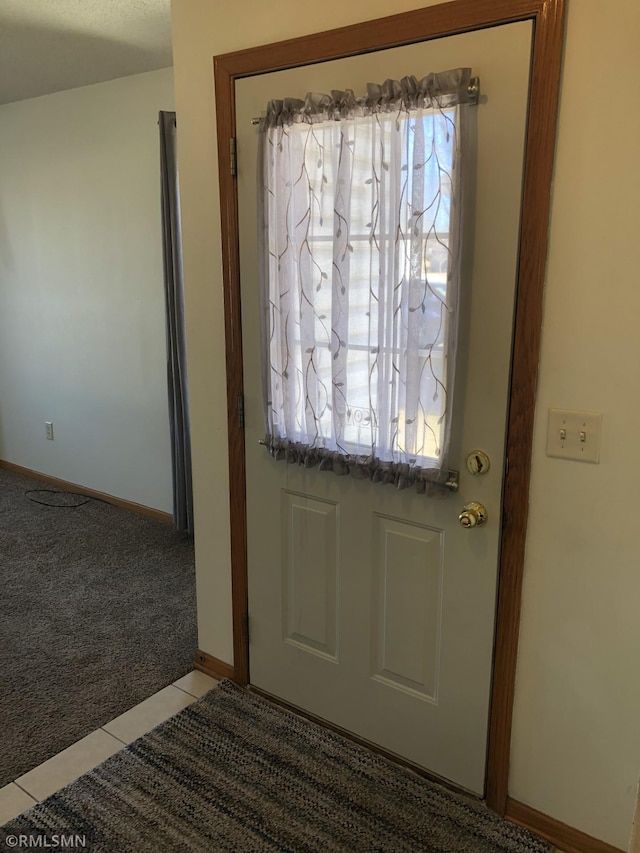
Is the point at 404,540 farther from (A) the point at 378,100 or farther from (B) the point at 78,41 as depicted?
(B) the point at 78,41

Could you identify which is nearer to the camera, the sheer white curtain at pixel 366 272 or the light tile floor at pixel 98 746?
the sheer white curtain at pixel 366 272

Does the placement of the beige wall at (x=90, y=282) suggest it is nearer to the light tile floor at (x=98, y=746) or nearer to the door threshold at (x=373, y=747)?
the light tile floor at (x=98, y=746)

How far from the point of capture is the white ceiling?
8.29 feet

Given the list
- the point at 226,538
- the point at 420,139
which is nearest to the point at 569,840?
the point at 226,538

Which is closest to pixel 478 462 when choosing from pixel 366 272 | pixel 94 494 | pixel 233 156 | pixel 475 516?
pixel 475 516

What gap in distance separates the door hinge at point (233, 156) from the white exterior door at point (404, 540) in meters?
0.02

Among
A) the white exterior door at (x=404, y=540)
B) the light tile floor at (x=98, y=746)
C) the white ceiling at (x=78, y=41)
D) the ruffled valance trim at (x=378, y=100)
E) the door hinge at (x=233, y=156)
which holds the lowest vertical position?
the light tile floor at (x=98, y=746)

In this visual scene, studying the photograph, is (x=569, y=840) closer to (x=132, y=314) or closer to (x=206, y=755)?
(x=206, y=755)

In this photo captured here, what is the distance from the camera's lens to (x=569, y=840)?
5.57 feet

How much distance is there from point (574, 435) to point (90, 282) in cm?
313

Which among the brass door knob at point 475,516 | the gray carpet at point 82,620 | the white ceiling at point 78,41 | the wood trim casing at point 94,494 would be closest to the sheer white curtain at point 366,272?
the brass door knob at point 475,516

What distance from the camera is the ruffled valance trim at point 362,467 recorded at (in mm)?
1715

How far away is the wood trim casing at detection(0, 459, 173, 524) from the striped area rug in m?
1.85


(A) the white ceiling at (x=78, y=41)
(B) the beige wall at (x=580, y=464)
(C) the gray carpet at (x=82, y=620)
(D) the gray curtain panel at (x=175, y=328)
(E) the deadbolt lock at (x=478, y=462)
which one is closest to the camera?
(B) the beige wall at (x=580, y=464)
